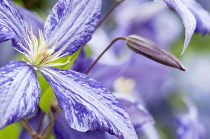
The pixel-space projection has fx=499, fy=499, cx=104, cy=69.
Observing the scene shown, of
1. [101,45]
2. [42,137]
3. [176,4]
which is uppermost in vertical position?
[176,4]

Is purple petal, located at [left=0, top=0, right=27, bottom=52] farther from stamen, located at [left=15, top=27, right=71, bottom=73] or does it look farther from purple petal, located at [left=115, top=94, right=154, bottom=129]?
purple petal, located at [left=115, top=94, right=154, bottom=129]

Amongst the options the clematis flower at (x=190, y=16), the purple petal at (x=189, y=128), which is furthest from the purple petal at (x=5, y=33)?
the purple petal at (x=189, y=128)

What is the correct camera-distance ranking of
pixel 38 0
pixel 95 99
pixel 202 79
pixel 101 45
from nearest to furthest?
pixel 95 99 < pixel 101 45 < pixel 38 0 < pixel 202 79

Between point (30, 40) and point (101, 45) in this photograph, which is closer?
point (30, 40)

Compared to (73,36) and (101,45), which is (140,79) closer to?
(101,45)

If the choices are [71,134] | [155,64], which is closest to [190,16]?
[71,134]

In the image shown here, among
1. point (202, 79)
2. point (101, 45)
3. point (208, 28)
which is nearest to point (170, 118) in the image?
point (202, 79)

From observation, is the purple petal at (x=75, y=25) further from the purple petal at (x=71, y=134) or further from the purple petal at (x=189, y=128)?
the purple petal at (x=189, y=128)

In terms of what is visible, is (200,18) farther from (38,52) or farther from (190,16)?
(38,52)

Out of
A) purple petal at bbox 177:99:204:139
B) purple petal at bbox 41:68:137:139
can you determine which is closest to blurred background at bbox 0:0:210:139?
purple petal at bbox 177:99:204:139
